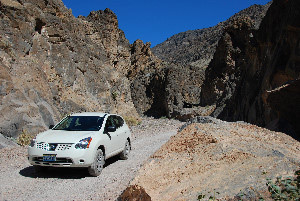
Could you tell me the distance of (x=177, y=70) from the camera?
41.2 meters

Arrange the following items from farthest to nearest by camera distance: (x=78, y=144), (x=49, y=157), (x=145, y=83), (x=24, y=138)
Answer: (x=145, y=83) < (x=24, y=138) < (x=78, y=144) < (x=49, y=157)

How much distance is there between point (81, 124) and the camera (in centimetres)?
843

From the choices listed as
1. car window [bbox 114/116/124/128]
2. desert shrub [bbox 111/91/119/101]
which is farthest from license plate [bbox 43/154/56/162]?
desert shrub [bbox 111/91/119/101]

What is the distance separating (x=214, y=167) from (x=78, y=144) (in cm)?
360

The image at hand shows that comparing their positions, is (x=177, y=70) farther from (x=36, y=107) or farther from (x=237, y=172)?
(x=237, y=172)

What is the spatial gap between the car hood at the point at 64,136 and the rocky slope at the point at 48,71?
15.1 feet

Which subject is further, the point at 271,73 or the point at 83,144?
the point at 271,73

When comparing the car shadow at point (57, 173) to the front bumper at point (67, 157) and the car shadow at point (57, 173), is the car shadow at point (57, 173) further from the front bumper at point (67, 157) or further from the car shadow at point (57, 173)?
the front bumper at point (67, 157)

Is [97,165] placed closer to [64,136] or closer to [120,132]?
[64,136]

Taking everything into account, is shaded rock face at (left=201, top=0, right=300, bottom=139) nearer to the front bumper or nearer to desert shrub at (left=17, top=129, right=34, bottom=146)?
the front bumper

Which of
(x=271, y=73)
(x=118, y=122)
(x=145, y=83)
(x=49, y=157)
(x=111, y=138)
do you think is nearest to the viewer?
(x=49, y=157)

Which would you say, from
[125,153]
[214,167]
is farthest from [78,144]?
[214,167]

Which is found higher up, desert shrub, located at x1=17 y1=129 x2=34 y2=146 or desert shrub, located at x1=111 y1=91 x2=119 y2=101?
desert shrub, located at x1=111 y1=91 x2=119 y2=101

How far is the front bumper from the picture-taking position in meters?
6.84
